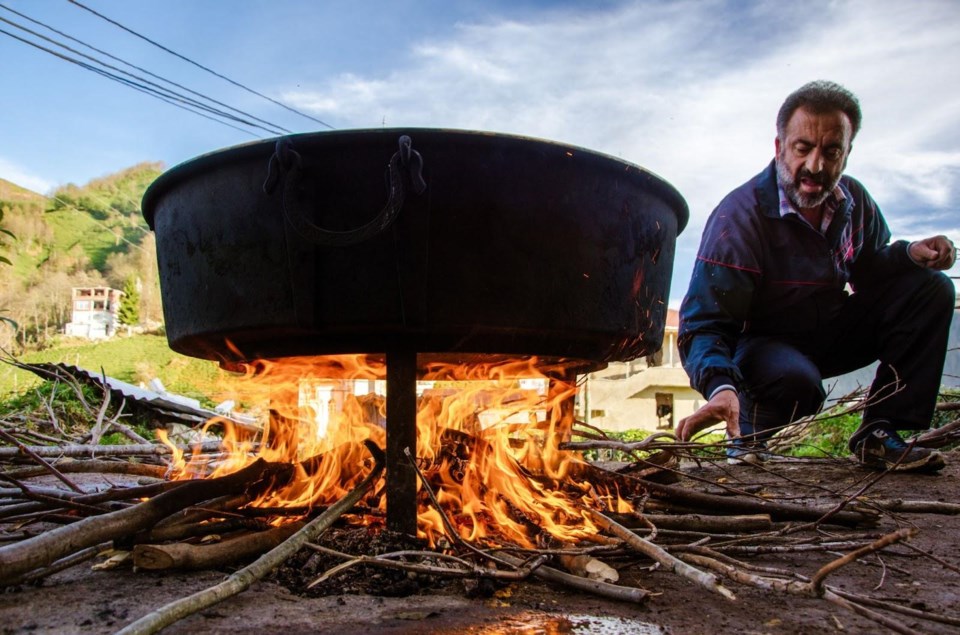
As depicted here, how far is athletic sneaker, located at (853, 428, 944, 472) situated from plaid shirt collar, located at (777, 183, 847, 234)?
3.16ft

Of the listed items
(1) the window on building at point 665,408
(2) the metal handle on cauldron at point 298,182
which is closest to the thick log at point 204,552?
(2) the metal handle on cauldron at point 298,182

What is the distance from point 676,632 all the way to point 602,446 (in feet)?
3.43

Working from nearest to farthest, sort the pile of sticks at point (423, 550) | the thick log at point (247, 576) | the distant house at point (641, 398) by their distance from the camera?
the thick log at point (247, 576), the pile of sticks at point (423, 550), the distant house at point (641, 398)

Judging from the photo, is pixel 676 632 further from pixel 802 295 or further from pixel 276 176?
pixel 802 295

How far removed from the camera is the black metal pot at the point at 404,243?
1616mm

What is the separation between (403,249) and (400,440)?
0.53m

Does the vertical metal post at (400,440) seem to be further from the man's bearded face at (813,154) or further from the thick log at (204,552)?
the man's bearded face at (813,154)

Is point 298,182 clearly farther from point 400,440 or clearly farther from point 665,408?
point 665,408

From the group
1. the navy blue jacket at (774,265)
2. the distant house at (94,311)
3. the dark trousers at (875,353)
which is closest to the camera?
the navy blue jacket at (774,265)

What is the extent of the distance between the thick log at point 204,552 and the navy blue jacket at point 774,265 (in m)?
1.68

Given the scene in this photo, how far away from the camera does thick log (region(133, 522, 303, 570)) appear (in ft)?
4.91

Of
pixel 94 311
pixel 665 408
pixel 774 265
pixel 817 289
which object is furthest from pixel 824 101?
pixel 94 311

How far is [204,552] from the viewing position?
5.05 ft

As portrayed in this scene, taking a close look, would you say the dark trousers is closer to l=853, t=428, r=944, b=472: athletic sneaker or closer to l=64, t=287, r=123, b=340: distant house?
l=853, t=428, r=944, b=472: athletic sneaker
